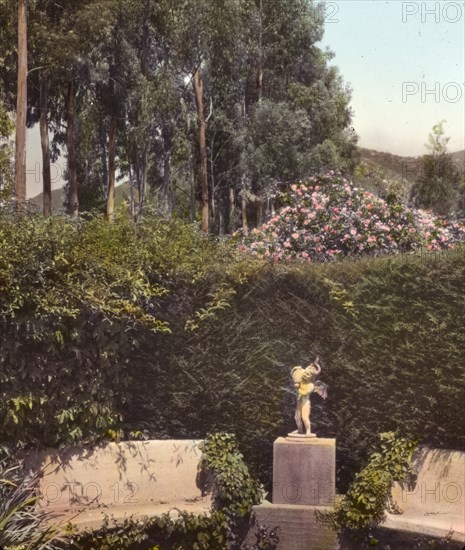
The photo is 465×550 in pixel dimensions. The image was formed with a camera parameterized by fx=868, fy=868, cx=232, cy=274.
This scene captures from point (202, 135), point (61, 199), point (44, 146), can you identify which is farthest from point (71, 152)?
point (61, 199)

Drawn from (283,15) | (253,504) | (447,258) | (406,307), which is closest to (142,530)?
(253,504)

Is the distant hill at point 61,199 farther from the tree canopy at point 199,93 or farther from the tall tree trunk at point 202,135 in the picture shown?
the tall tree trunk at point 202,135

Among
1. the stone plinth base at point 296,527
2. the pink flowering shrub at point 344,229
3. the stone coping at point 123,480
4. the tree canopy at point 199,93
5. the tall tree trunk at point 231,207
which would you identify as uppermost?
the tree canopy at point 199,93

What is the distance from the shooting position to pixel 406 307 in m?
9.31

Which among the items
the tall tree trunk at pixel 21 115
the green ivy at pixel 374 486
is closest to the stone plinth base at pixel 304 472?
the green ivy at pixel 374 486

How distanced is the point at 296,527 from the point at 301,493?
0.36 meters

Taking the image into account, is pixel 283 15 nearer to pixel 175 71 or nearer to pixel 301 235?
pixel 175 71

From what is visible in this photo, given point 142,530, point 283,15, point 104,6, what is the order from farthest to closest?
point 283,15, point 104,6, point 142,530

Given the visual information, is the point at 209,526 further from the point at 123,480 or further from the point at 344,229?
the point at 344,229

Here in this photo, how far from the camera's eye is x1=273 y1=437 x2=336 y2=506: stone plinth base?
9.20 m

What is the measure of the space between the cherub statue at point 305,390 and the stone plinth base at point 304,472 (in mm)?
198

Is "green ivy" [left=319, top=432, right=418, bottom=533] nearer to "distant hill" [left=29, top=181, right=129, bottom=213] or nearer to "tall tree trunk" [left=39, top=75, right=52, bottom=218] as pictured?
"distant hill" [left=29, top=181, right=129, bottom=213]

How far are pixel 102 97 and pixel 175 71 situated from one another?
288 cm

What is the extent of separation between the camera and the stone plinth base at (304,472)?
30.2 ft
